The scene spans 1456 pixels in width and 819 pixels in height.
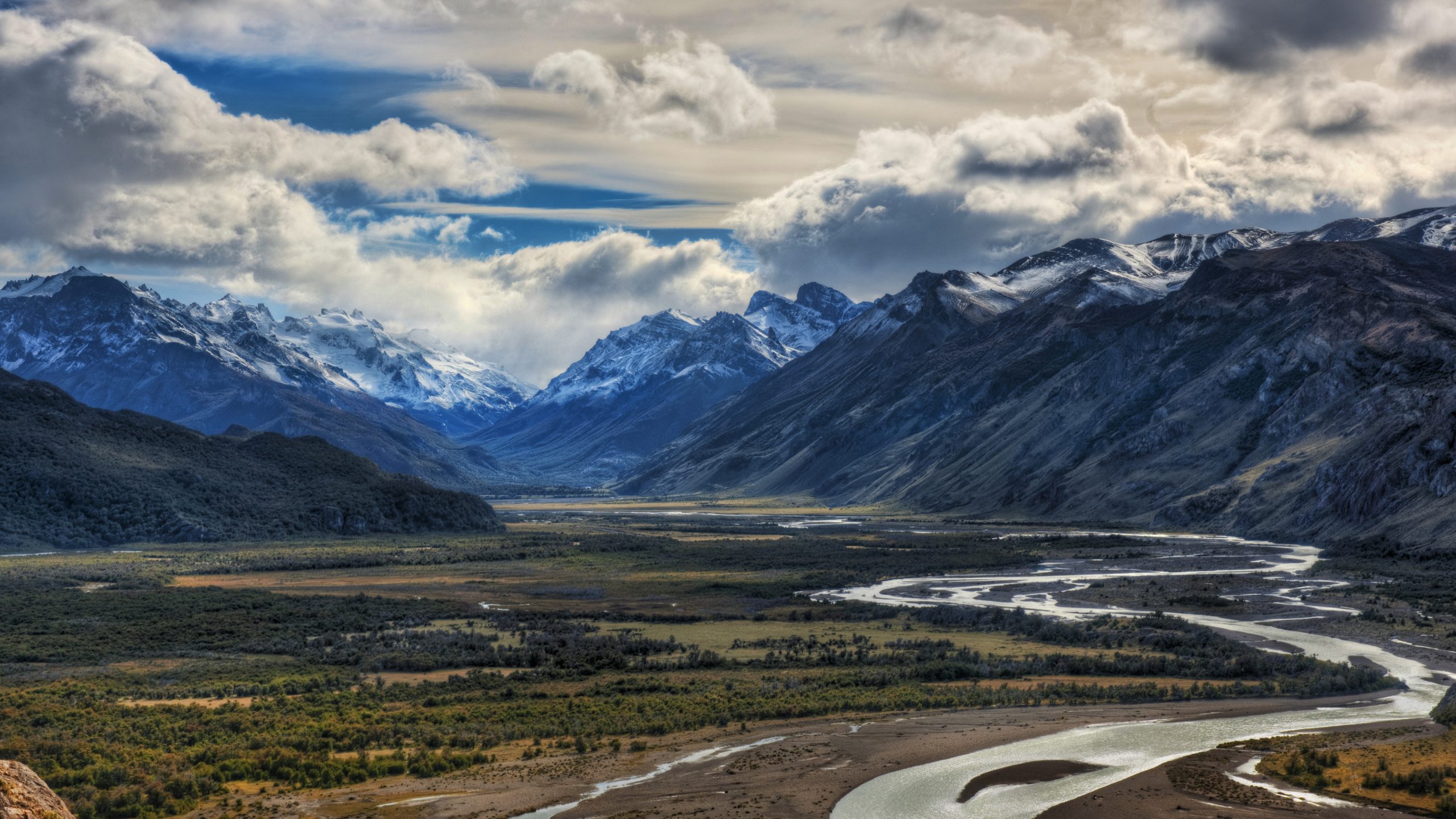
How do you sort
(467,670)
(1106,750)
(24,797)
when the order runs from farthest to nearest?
(467,670), (1106,750), (24,797)

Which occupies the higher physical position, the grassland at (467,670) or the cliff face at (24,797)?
the cliff face at (24,797)

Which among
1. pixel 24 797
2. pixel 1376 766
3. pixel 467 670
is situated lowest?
pixel 467 670

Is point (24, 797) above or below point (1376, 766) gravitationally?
above

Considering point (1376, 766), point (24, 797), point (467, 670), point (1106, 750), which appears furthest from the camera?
point (467, 670)

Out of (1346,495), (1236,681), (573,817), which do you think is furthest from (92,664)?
(1346,495)

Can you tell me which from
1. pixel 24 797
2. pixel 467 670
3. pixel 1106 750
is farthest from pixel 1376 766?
pixel 467 670

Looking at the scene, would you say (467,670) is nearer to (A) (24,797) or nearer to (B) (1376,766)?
(A) (24,797)

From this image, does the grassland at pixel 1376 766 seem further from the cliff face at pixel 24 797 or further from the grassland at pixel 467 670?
the cliff face at pixel 24 797

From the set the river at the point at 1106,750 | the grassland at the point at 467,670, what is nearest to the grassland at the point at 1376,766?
the river at the point at 1106,750
